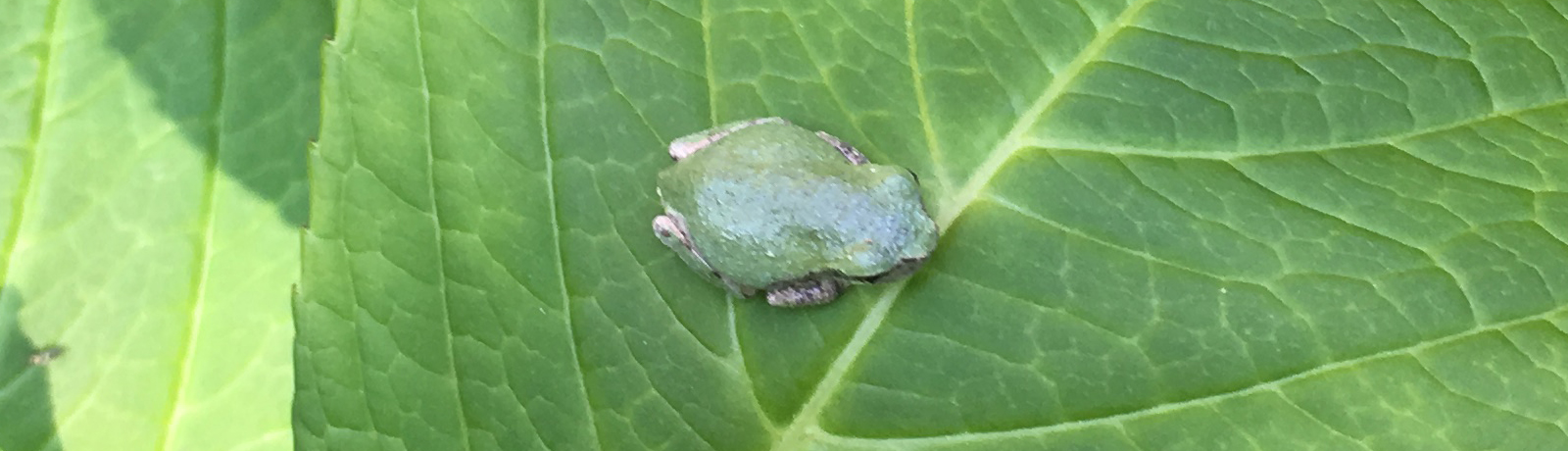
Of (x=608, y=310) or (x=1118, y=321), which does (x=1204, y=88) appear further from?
(x=608, y=310)

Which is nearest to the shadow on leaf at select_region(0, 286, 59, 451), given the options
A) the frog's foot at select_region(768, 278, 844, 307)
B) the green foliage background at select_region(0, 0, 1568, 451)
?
the green foliage background at select_region(0, 0, 1568, 451)

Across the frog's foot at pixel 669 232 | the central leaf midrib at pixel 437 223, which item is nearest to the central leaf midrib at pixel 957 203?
the frog's foot at pixel 669 232

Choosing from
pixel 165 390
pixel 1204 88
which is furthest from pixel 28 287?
pixel 1204 88

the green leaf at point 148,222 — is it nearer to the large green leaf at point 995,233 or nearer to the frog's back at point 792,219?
the large green leaf at point 995,233

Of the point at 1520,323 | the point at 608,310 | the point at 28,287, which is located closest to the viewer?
the point at 1520,323

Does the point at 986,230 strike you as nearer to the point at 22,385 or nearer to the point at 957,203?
the point at 957,203

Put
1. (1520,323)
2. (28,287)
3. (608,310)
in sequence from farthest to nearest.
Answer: (28,287), (608,310), (1520,323)

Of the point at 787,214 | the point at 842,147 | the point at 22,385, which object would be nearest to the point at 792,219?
the point at 787,214
